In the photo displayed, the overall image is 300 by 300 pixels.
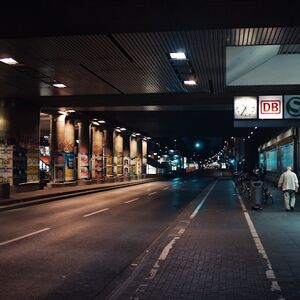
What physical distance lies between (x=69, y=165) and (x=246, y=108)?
2221cm

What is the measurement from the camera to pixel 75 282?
25.9 ft

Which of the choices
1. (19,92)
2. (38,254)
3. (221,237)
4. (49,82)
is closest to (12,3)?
(38,254)

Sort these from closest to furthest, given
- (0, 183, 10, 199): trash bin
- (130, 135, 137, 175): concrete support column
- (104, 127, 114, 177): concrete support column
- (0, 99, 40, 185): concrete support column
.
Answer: (0, 183, 10, 199): trash bin, (0, 99, 40, 185): concrete support column, (104, 127, 114, 177): concrete support column, (130, 135, 137, 175): concrete support column

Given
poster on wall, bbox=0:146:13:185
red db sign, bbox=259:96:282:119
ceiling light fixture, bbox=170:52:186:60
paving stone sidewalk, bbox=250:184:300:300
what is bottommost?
paving stone sidewalk, bbox=250:184:300:300

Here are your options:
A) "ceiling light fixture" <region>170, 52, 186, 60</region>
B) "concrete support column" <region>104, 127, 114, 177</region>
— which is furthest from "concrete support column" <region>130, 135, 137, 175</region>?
"ceiling light fixture" <region>170, 52, 186, 60</region>

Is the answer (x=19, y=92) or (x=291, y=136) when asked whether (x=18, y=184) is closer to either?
(x=19, y=92)

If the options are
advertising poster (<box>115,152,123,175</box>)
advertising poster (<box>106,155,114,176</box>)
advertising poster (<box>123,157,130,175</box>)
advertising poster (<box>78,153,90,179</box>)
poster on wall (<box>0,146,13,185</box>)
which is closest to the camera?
poster on wall (<box>0,146,13,185</box>)

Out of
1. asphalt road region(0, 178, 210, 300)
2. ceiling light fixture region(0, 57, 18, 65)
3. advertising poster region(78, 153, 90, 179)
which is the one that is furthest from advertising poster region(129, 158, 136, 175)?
ceiling light fixture region(0, 57, 18, 65)

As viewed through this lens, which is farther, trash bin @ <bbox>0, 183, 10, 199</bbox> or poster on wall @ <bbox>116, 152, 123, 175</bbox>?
poster on wall @ <bbox>116, 152, 123, 175</bbox>

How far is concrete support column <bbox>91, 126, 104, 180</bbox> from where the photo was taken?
4716cm

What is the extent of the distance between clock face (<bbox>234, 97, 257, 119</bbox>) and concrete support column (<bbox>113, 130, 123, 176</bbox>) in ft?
114

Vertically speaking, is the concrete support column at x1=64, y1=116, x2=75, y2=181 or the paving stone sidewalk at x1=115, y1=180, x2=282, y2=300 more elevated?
the concrete support column at x1=64, y1=116, x2=75, y2=181

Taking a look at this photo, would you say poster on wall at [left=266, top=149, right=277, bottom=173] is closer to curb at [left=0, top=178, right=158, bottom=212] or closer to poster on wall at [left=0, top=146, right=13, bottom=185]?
curb at [left=0, top=178, right=158, bottom=212]

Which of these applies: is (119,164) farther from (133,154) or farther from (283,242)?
(283,242)
